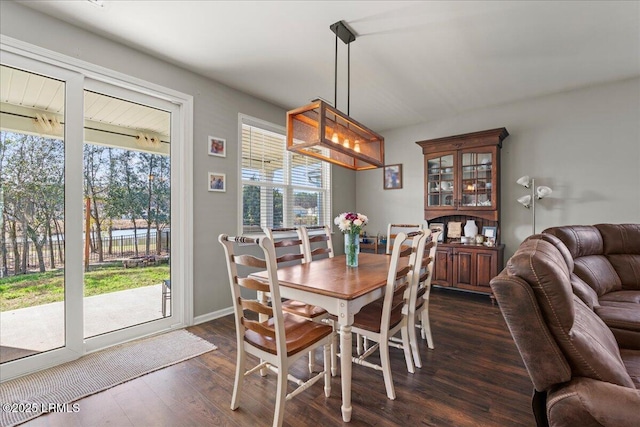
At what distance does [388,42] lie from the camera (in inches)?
106

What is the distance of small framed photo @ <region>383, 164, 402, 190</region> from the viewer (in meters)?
5.21

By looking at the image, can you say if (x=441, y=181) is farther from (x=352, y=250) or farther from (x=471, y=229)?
(x=352, y=250)

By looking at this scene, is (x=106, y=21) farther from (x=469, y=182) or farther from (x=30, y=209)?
(x=469, y=182)

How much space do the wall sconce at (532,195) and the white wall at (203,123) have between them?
365cm

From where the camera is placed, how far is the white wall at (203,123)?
249 cm

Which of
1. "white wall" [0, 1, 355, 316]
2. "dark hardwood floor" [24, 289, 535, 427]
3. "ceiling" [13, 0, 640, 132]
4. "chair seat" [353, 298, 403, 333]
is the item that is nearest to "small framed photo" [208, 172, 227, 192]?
"white wall" [0, 1, 355, 316]

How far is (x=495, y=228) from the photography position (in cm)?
411

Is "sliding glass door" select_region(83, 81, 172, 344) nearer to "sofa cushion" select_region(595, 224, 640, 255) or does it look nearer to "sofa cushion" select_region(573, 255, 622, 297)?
"sofa cushion" select_region(573, 255, 622, 297)

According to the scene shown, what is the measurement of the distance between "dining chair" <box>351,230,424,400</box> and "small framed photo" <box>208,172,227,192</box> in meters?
2.20

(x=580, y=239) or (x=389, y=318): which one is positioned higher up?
(x=580, y=239)

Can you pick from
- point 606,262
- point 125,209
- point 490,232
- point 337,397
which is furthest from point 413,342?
point 125,209

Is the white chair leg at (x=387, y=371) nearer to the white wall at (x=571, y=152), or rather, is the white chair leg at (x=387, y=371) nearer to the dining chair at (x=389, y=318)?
the dining chair at (x=389, y=318)

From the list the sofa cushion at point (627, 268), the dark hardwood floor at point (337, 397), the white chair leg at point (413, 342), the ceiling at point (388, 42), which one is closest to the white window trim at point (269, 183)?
the ceiling at point (388, 42)

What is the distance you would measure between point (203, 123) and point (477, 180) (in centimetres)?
374
